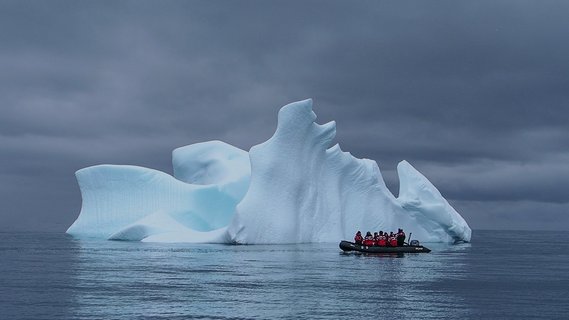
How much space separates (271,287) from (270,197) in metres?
19.7

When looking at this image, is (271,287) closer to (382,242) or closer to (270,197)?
(382,242)

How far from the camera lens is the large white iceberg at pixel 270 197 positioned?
4094cm

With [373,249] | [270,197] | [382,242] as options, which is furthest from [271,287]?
[270,197]

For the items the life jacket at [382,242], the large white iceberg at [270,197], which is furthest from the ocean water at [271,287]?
the large white iceberg at [270,197]

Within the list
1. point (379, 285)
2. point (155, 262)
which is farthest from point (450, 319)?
point (155, 262)

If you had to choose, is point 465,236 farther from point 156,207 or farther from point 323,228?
point 156,207

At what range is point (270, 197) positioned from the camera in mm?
40375

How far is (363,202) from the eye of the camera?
46.5 meters

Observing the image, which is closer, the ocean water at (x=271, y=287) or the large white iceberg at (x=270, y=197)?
the ocean water at (x=271, y=287)

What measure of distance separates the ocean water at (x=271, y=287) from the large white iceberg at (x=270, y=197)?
23.6 feet

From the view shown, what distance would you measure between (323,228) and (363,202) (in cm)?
374

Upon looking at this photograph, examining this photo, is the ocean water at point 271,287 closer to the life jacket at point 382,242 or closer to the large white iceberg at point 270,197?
the life jacket at point 382,242

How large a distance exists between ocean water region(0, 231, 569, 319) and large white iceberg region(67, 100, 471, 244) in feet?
23.6

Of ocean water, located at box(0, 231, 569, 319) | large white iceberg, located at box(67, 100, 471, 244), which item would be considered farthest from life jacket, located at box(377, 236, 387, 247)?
large white iceberg, located at box(67, 100, 471, 244)
